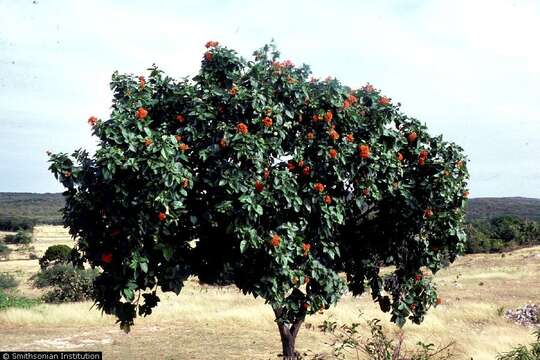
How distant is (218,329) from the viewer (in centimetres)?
1738

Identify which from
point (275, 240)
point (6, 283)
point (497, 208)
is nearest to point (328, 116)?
point (275, 240)

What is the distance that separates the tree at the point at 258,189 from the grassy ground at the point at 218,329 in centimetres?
553

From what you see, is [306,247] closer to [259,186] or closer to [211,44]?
[259,186]

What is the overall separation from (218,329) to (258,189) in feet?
36.6

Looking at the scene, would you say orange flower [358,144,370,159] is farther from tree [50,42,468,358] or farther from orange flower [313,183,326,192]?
orange flower [313,183,326,192]

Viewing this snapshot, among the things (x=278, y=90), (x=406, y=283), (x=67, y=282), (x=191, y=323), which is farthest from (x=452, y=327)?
(x=67, y=282)

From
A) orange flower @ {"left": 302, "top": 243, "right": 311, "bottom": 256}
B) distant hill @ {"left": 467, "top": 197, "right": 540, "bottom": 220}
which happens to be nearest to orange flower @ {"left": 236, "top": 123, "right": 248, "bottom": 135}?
orange flower @ {"left": 302, "top": 243, "right": 311, "bottom": 256}

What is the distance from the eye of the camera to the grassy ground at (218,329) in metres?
14.4

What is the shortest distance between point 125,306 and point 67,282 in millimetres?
20216

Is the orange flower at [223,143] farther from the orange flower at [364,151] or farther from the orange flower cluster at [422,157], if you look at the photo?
the orange flower cluster at [422,157]

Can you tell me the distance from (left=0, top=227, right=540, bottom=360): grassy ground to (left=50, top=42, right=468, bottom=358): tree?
5.53 meters

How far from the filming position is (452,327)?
1884cm

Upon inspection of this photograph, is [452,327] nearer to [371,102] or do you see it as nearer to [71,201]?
[371,102]

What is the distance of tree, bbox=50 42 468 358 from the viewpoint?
7168mm
